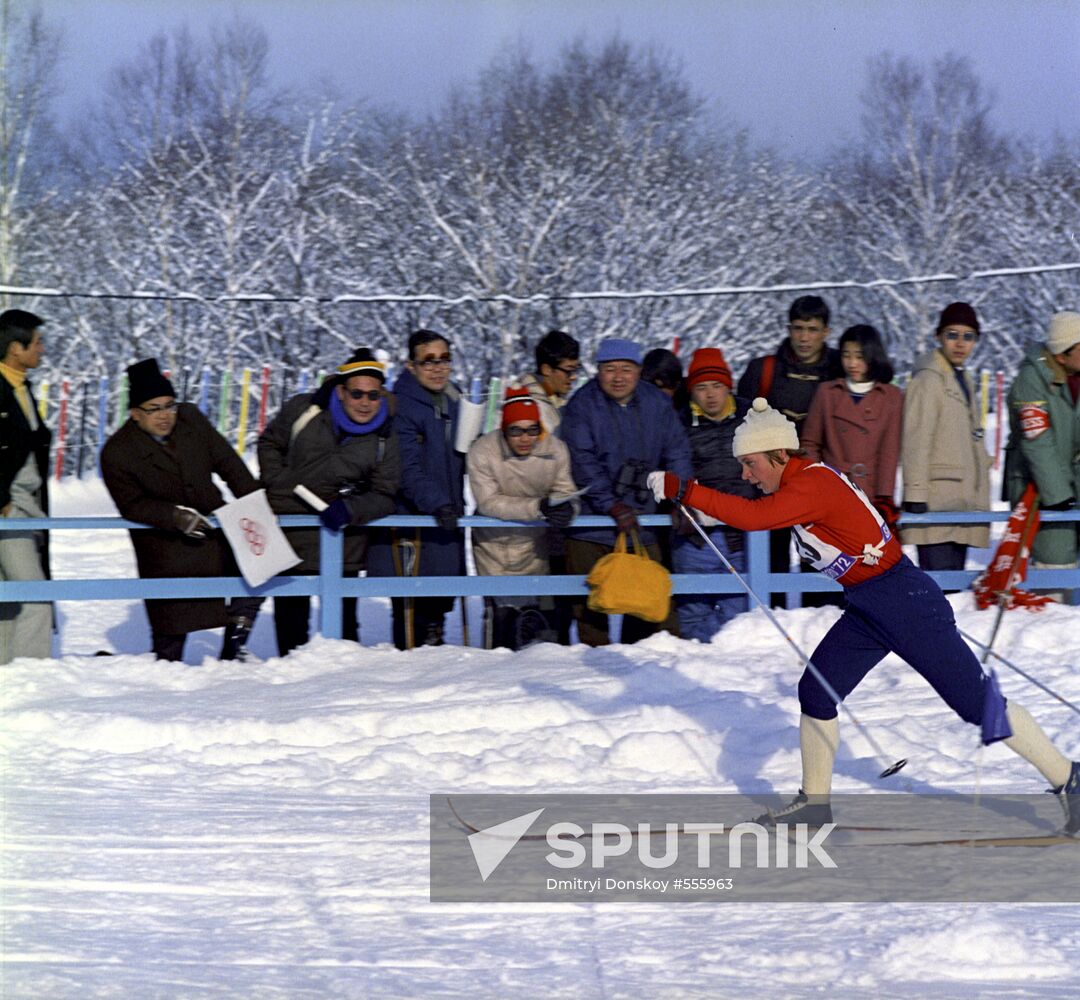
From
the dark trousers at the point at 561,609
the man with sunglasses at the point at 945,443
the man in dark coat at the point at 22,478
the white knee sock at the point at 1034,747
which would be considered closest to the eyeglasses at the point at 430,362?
the dark trousers at the point at 561,609

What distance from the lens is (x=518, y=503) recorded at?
770cm

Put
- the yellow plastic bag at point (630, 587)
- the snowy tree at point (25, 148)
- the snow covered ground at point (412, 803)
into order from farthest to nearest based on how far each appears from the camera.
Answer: the snowy tree at point (25, 148) → the yellow plastic bag at point (630, 587) → the snow covered ground at point (412, 803)

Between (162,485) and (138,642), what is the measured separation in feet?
7.62

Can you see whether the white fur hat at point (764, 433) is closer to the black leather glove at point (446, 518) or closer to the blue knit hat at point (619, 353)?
the blue knit hat at point (619, 353)

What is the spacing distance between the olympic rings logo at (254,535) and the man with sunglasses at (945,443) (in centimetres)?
333

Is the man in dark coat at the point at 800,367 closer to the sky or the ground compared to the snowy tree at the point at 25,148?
closer to the ground

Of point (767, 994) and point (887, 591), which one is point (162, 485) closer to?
point (887, 591)

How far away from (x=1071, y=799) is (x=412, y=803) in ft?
7.45

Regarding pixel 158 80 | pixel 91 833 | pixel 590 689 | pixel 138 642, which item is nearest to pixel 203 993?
pixel 91 833

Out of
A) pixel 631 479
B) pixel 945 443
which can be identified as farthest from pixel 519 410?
pixel 945 443

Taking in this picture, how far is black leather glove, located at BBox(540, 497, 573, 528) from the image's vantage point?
7504 millimetres

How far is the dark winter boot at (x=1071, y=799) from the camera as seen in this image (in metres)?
4.85

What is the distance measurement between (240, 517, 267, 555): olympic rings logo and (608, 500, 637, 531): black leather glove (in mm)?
1745

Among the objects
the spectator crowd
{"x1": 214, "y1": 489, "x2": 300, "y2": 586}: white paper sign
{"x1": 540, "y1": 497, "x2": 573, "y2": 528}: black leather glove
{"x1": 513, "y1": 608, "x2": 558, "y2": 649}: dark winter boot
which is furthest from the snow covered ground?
{"x1": 540, "y1": 497, "x2": 573, "y2": 528}: black leather glove
